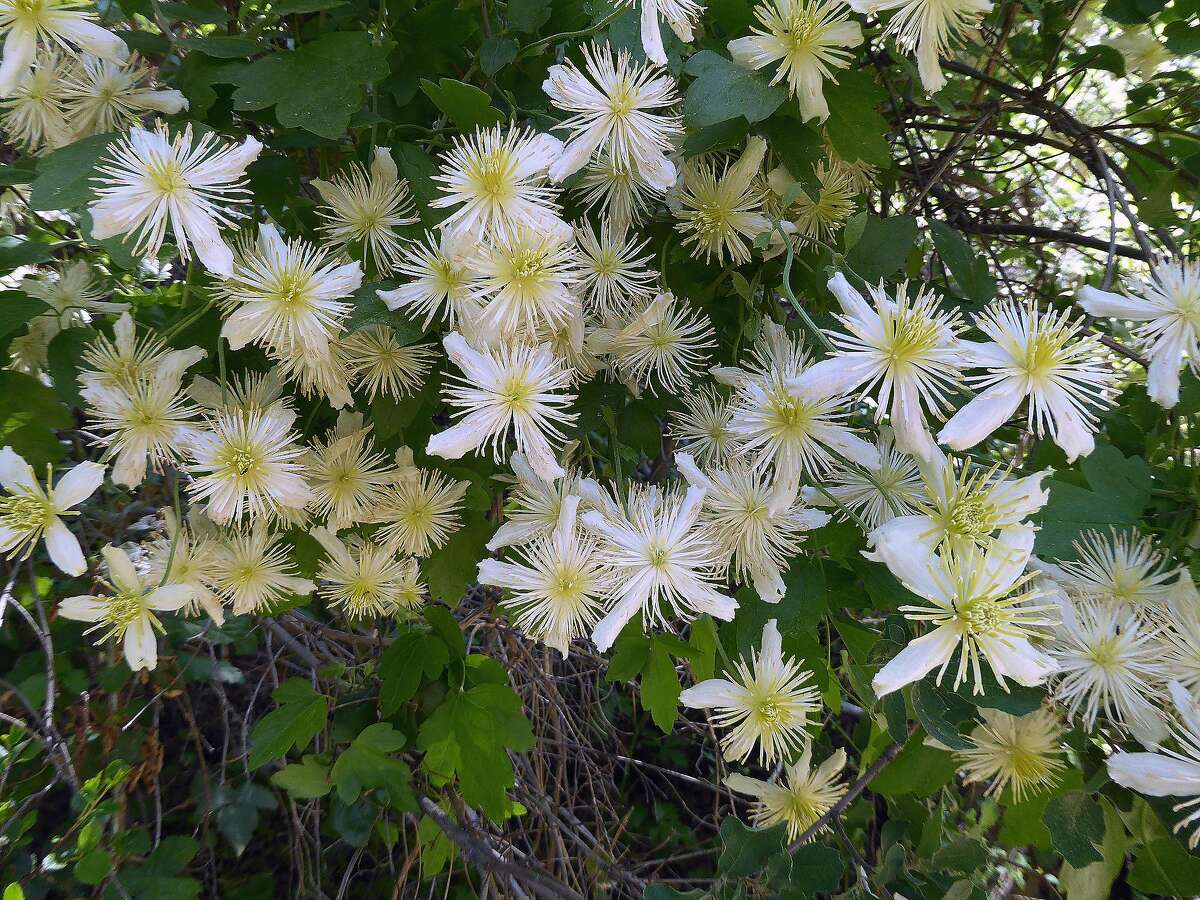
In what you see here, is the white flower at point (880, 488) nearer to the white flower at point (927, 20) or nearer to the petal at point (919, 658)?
the petal at point (919, 658)

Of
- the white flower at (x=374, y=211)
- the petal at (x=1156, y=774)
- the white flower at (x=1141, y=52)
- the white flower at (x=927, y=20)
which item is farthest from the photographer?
the white flower at (x=1141, y=52)

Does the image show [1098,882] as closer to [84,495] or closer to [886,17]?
[886,17]

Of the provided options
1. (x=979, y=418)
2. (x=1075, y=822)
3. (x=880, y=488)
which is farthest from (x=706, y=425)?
(x=1075, y=822)

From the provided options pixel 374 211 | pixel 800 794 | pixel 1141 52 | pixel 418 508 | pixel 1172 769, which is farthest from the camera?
pixel 1141 52

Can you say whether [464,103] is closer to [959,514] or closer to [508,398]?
[508,398]

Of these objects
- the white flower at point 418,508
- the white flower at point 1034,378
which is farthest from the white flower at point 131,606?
the white flower at point 1034,378

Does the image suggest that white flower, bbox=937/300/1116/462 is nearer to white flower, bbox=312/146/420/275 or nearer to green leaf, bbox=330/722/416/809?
white flower, bbox=312/146/420/275
